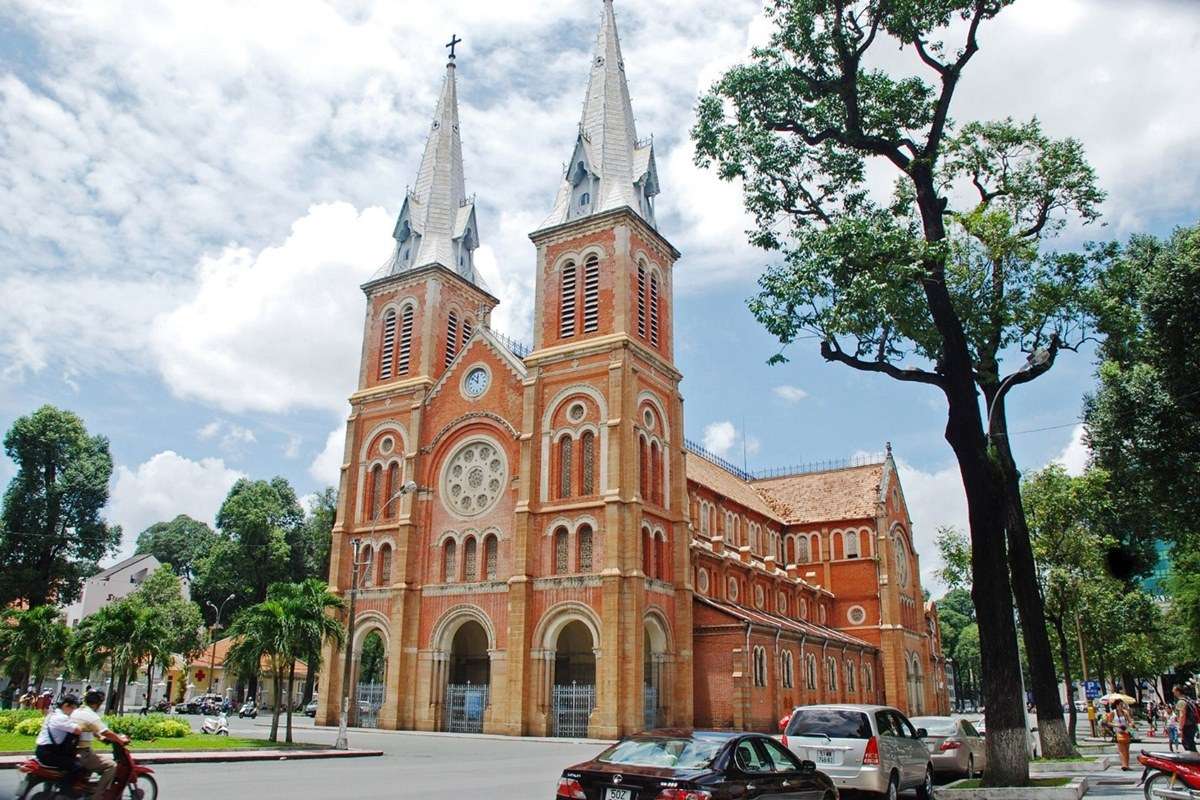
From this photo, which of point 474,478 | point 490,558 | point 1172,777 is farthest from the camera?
point 474,478

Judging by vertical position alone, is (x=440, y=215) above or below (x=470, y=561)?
above

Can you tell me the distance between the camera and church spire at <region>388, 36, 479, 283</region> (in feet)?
165

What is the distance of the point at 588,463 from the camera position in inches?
1571

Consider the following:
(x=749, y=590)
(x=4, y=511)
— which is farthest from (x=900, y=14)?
(x=4, y=511)

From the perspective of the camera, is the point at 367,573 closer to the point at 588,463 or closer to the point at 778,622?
the point at 588,463

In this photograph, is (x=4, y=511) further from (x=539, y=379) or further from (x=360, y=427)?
(x=539, y=379)

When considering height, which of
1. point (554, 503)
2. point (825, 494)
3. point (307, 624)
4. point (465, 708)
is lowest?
point (465, 708)

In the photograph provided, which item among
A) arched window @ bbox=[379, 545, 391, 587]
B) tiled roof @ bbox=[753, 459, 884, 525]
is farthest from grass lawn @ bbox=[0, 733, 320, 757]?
tiled roof @ bbox=[753, 459, 884, 525]

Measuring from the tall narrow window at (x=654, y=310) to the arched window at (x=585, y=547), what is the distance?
981 cm

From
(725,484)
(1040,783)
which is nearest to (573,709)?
(1040,783)

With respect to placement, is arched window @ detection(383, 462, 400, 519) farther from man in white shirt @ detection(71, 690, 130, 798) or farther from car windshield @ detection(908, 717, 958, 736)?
man in white shirt @ detection(71, 690, 130, 798)

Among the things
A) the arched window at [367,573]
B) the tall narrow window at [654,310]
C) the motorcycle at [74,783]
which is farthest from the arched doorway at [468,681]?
the motorcycle at [74,783]

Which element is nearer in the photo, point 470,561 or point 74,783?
point 74,783

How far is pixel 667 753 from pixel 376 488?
37554 mm
